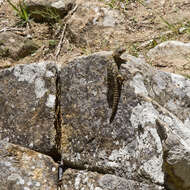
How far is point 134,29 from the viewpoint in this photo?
5.66 meters

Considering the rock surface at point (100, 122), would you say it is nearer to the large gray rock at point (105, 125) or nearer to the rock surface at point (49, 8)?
the large gray rock at point (105, 125)

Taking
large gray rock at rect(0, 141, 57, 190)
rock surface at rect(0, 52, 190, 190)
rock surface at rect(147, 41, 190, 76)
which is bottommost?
rock surface at rect(147, 41, 190, 76)

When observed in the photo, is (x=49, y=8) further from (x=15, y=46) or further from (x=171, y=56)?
(x=171, y=56)

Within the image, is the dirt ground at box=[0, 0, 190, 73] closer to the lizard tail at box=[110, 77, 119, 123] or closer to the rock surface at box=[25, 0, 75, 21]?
the rock surface at box=[25, 0, 75, 21]

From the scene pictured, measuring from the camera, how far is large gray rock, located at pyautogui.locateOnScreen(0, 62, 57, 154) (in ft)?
10.5

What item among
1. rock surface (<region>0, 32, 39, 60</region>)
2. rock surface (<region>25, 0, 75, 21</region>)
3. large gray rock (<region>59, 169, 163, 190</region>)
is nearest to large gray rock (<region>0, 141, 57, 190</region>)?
large gray rock (<region>59, 169, 163, 190</region>)

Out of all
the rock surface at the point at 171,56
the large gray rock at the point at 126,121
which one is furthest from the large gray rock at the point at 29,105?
the rock surface at the point at 171,56

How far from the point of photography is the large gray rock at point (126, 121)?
2.80 m

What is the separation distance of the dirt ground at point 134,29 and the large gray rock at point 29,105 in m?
1.98

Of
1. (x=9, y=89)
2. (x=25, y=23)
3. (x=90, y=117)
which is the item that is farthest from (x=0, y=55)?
(x=90, y=117)

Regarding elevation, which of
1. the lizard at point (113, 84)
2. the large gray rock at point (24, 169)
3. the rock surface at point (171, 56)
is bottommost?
the rock surface at point (171, 56)

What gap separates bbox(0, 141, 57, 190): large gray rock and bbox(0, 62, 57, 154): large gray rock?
96 mm

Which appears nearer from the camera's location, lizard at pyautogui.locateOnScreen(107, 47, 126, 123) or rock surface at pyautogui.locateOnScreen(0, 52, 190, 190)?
rock surface at pyautogui.locateOnScreen(0, 52, 190, 190)

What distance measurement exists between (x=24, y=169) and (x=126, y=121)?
1050 millimetres
